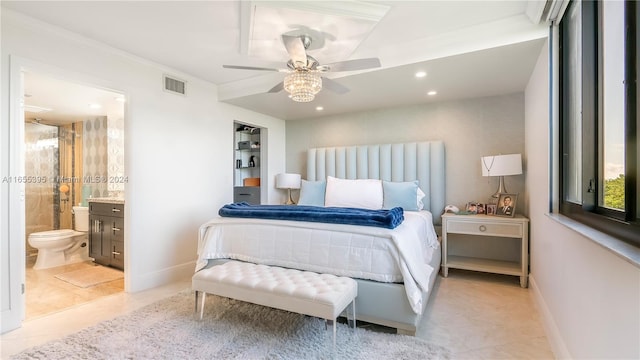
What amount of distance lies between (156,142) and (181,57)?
93 centimetres

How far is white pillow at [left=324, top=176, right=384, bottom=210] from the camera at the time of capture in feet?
12.0

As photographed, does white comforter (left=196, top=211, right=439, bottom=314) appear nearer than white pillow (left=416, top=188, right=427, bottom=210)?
Yes

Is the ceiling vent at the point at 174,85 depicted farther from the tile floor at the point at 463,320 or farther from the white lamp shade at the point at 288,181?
the tile floor at the point at 463,320

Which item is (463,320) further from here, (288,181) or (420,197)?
(288,181)

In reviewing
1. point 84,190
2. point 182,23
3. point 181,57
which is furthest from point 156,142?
point 84,190

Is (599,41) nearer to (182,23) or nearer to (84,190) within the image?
(182,23)

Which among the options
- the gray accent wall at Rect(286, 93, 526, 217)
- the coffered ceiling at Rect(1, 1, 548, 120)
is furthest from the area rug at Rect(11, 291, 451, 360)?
the gray accent wall at Rect(286, 93, 526, 217)

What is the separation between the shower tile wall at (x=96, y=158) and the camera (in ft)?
15.0

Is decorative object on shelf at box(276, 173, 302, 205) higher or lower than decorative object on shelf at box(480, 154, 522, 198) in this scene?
lower

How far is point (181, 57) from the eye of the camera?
304 cm

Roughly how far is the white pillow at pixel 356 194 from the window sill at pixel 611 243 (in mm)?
2075

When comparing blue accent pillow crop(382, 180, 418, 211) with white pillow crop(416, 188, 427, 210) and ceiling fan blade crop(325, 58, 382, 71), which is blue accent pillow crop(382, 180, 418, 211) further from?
ceiling fan blade crop(325, 58, 382, 71)

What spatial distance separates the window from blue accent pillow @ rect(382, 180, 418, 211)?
5.18ft

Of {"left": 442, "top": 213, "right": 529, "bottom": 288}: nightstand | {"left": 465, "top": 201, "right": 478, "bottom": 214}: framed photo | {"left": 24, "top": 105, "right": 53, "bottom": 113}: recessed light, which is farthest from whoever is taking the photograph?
{"left": 24, "top": 105, "right": 53, "bottom": 113}: recessed light
